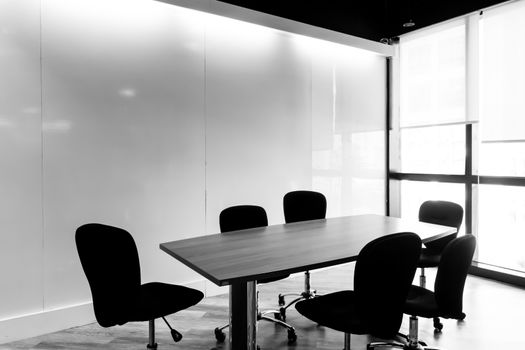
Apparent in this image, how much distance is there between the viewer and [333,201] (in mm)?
5215

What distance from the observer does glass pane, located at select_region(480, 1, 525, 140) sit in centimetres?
422

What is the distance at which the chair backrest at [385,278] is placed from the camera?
1873 mm

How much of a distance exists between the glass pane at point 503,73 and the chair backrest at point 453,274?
2717 mm

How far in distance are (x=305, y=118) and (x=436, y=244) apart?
2.20m

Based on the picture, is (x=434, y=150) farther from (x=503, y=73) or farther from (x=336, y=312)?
(x=336, y=312)

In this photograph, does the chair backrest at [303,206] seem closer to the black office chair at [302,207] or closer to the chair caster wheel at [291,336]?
the black office chair at [302,207]

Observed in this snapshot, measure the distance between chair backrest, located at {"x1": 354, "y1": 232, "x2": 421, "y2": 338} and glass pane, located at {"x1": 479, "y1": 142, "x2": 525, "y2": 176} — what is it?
3.27 metres

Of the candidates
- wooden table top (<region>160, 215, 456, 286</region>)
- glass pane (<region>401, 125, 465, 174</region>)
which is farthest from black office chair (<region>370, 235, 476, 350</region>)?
glass pane (<region>401, 125, 465, 174</region>)

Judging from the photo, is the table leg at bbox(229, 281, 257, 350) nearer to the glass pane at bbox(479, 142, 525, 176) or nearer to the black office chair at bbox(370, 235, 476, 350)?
the black office chair at bbox(370, 235, 476, 350)

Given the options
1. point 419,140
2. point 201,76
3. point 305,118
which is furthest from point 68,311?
point 419,140

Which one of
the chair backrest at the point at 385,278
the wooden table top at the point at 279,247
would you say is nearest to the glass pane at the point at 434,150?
the wooden table top at the point at 279,247

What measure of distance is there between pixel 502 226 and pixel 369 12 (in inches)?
139

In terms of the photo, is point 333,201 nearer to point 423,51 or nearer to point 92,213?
point 423,51

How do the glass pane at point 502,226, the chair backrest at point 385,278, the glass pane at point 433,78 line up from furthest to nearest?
the glass pane at point 433,78 < the glass pane at point 502,226 < the chair backrest at point 385,278
